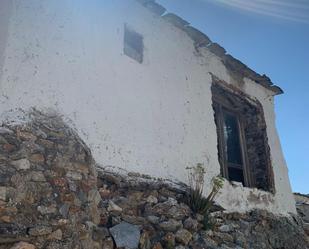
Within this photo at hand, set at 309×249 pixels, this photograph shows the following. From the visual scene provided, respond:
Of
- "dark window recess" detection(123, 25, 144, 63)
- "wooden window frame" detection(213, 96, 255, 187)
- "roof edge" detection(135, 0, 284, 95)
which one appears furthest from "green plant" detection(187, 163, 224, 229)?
"roof edge" detection(135, 0, 284, 95)

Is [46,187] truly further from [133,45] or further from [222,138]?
[222,138]

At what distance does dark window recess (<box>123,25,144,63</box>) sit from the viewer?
460 centimetres

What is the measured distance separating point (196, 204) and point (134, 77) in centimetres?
177

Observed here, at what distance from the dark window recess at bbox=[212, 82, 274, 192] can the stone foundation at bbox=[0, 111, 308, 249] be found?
5.58 feet

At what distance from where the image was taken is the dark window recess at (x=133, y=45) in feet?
15.1

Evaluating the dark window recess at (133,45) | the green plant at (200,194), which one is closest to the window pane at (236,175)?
the green plant at (200,194)

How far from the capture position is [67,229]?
9.86 feet

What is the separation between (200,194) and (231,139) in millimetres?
2115

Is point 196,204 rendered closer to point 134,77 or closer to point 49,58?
point 134,77

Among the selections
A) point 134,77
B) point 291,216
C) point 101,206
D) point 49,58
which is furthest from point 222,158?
point 49,58

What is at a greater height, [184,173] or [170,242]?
[184,173]

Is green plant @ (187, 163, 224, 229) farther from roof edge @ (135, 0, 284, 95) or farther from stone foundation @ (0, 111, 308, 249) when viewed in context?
roof edge @ (135, 0, 284, 95)

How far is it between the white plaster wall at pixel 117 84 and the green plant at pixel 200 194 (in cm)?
13

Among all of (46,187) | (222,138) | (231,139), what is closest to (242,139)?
(231,139)
